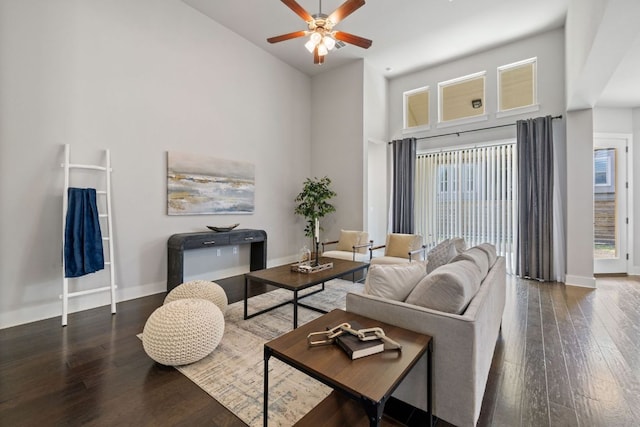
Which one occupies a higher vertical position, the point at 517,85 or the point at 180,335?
the point at 517,85

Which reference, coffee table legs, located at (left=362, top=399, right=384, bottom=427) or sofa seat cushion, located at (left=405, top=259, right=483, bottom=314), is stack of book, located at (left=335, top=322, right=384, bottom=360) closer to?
coffee table legs, located at (left=362, top=399, right=384, bottom=427)

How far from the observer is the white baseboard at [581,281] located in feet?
14.0

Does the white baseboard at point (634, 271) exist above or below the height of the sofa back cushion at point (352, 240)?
below

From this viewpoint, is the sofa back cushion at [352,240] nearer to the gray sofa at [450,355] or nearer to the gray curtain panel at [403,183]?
the gray curtain panel at [403,183]

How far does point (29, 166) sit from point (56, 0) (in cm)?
184

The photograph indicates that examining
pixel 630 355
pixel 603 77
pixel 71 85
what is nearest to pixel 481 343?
pixel 630 355

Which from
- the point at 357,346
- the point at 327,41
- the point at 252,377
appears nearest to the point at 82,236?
the point at 252,377

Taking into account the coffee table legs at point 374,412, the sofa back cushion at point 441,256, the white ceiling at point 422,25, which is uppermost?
the white ceiling at point 422,25

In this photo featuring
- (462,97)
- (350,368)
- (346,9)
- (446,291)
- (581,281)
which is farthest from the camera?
(462,97)

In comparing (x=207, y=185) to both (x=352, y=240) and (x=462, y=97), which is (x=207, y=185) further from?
(x=462, y=97)

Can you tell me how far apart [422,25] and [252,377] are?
17.7ft

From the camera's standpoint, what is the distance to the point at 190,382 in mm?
1937

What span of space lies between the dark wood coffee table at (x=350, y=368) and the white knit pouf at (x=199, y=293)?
1.66 m

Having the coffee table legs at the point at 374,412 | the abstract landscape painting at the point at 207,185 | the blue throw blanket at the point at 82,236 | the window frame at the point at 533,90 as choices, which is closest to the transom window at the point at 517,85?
the window frame at the point at 533,90
